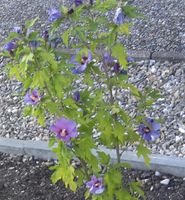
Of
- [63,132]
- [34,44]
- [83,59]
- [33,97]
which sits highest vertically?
[34,44]

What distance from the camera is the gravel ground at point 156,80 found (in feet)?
12.9

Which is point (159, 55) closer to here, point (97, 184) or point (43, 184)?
point (43, 184)

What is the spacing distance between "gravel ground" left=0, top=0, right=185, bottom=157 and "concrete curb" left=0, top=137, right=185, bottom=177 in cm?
15

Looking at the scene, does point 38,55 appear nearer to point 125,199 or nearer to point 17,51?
point 17,51

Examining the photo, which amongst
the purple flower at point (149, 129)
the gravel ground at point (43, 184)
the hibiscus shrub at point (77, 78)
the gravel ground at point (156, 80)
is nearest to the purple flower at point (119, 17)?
the hibiscus shrub at point (77, 78)

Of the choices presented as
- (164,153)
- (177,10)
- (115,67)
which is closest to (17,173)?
(164,153)

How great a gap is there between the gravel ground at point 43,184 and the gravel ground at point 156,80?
27 centimetres

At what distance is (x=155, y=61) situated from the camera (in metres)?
4.80

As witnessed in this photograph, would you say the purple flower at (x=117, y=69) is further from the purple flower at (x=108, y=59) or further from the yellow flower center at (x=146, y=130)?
the yellow flower center at (x=146, y=130)

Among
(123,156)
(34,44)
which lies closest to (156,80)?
(123,156)

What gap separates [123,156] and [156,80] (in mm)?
1072

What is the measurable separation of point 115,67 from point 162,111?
171 cm

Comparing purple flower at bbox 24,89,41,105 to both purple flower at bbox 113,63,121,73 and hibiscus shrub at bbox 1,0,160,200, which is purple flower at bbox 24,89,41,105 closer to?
hibiscus shrub at bbox 1,0,160,200

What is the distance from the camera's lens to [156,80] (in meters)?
4.54
